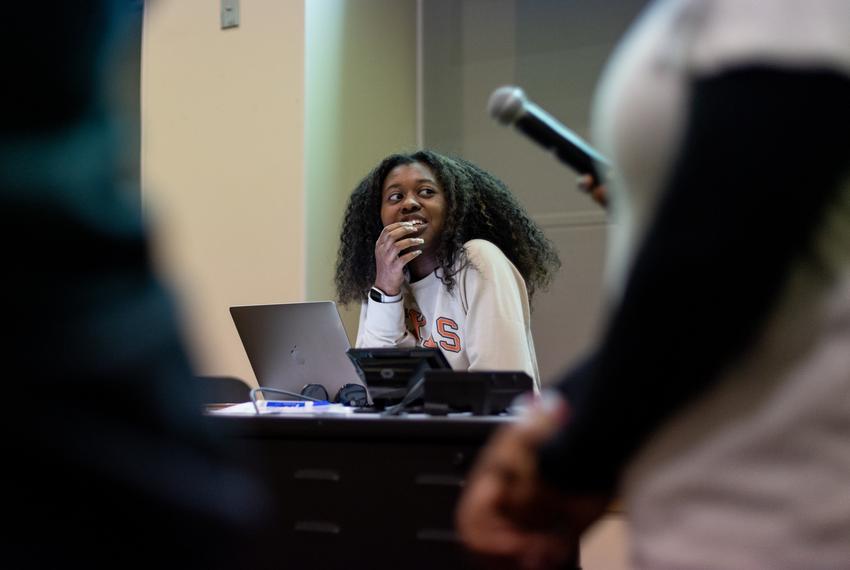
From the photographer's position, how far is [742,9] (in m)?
0.53

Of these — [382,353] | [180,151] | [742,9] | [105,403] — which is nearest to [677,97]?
[742,9]

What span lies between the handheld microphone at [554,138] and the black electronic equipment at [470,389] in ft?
2.13

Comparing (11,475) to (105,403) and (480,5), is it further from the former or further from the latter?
(480,5)

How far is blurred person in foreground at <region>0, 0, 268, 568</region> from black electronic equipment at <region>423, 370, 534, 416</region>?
3.09ft

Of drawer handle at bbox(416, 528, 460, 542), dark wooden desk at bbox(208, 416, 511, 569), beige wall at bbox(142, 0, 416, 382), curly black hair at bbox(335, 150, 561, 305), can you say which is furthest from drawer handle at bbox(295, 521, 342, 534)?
beige wall at bbox(142, 0, 416, 382)

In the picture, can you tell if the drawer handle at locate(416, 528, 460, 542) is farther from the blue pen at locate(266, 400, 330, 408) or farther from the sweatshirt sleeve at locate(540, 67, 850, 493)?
the sweatshirt sleeve at locate(540, 67, 850, 493)

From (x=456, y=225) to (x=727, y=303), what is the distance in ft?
7.00

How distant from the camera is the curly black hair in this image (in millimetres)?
2682

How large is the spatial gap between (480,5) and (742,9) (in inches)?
130

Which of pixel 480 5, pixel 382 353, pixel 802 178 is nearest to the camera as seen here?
pixel 802 178

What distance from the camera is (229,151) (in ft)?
10.7

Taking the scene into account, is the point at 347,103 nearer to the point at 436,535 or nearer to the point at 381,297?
the point at 381,297

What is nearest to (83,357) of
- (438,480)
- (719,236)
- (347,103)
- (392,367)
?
(719,236)

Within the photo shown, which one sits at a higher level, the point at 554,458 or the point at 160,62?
the point at 160,62
